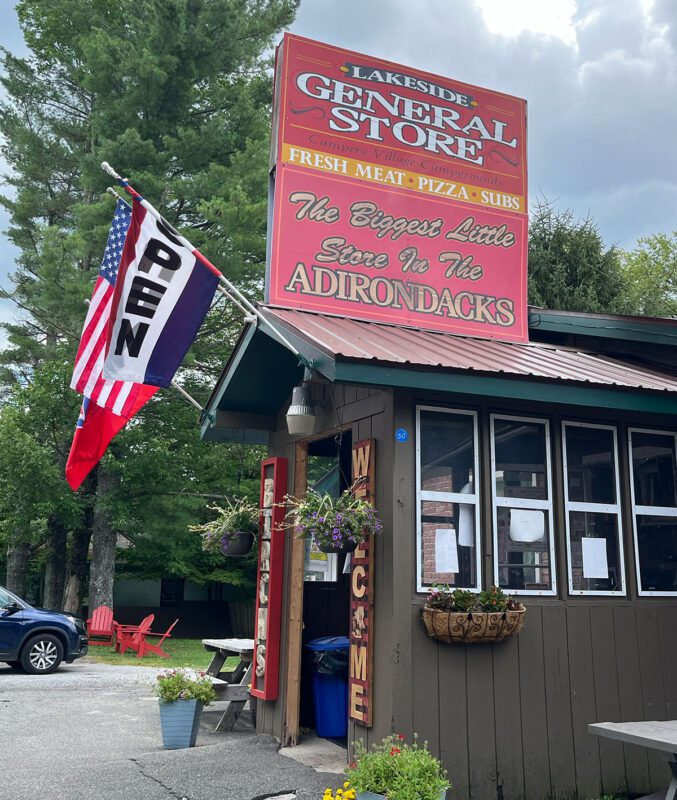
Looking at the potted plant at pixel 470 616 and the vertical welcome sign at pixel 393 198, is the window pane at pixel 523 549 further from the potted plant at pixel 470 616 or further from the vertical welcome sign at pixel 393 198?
the vertical welcome sign at pixel 393 198

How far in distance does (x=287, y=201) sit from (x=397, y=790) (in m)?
A: 5.20

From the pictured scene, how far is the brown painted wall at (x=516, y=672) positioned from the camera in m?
5.76

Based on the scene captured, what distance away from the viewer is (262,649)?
24.9 ft

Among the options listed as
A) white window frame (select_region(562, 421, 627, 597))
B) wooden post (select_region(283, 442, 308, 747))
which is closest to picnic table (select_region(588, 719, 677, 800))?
white window frame (select_region(562, 421, 627, 597))

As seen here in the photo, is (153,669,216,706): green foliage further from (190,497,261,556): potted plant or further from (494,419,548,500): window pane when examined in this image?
(494,419,548,500): window pane

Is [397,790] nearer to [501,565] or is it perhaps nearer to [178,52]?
[501,565]

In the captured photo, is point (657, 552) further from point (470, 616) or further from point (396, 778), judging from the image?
point (396, 778)

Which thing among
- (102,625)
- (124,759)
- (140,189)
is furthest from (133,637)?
(124,759)

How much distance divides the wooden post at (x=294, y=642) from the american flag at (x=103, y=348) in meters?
2.05

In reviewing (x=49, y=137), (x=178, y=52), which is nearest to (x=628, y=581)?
(x=178, y=52)

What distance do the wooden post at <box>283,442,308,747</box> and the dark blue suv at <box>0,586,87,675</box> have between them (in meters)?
7.71

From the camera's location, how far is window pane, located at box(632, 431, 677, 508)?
6.99 metres

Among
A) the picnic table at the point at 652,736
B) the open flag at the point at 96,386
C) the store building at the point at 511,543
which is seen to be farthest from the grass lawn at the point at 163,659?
the picnic table at the point at 652,736

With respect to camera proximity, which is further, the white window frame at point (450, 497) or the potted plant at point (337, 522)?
the white window frame at point (450, 497)
